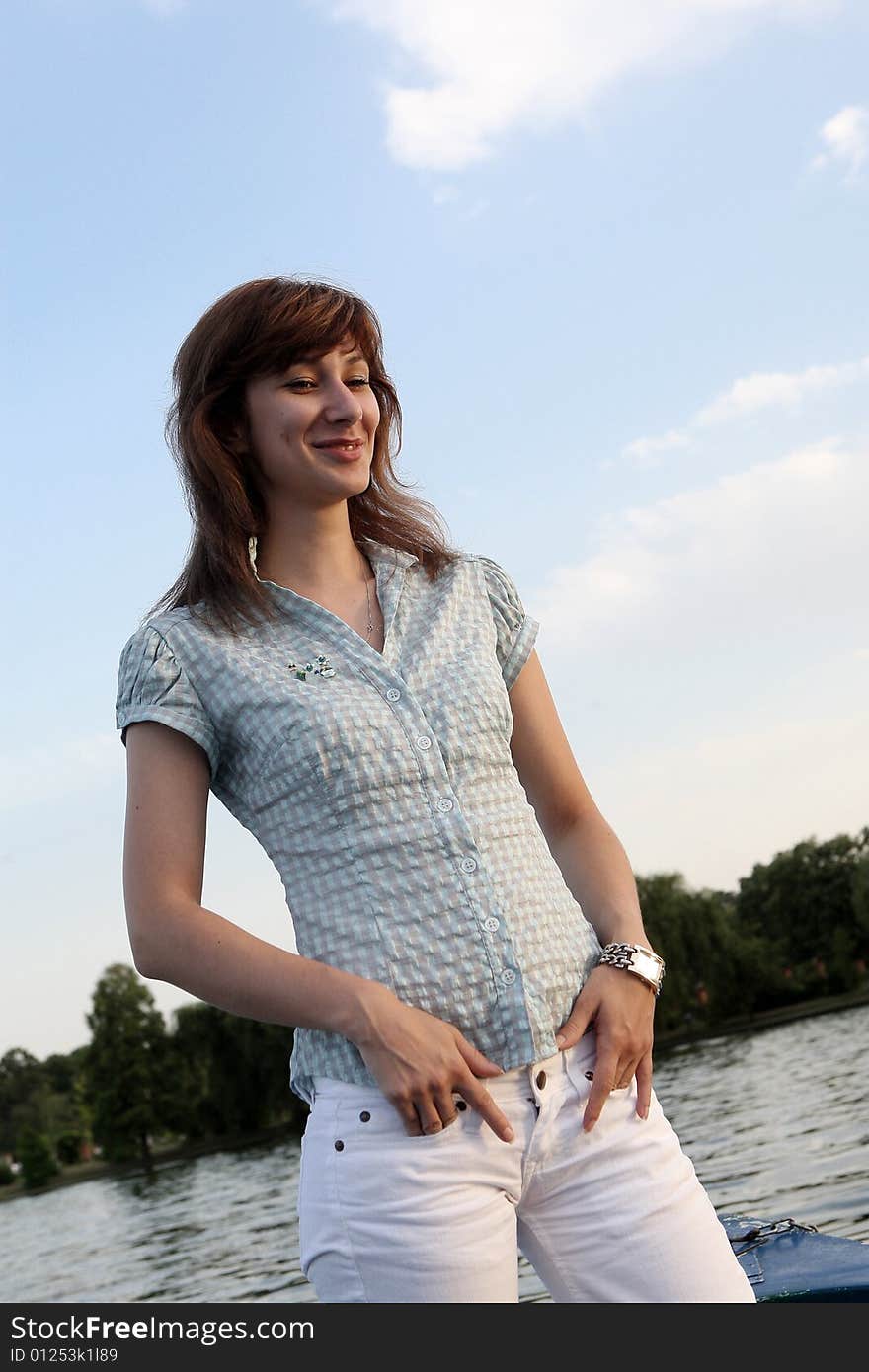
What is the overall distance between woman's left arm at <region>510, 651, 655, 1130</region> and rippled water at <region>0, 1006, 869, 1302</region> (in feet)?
26.3

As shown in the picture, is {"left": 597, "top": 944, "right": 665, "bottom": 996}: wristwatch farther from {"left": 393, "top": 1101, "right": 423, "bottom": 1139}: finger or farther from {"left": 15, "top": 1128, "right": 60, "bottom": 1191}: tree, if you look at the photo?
{"left": 15, "top": 1128, "right": 60, "bottom": 1191}: tree

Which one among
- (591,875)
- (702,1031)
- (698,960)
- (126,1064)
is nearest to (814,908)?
(698,960)

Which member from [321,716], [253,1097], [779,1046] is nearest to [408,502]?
[321,716]

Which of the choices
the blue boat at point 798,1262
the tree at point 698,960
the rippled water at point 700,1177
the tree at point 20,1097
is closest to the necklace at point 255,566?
the blue boat at point 798,1262

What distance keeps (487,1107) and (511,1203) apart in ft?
0.63

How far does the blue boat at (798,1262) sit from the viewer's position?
377cm

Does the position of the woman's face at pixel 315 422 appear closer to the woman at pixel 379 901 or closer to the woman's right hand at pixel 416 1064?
the woman at pixel 379 901

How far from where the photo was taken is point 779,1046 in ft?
126

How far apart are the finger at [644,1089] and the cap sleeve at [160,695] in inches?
33.9

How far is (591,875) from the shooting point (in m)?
2.49

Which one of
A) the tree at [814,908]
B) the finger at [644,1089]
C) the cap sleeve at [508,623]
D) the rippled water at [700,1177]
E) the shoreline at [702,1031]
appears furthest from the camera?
the tree at [814,908]

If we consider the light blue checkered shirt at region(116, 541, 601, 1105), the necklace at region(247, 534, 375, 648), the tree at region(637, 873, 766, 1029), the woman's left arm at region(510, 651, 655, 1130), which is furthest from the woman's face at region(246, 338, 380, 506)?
the tree at region(637, 873, 766, 1029)

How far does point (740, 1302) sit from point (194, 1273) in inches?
732

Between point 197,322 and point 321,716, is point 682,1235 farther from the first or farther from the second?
point 197,322
